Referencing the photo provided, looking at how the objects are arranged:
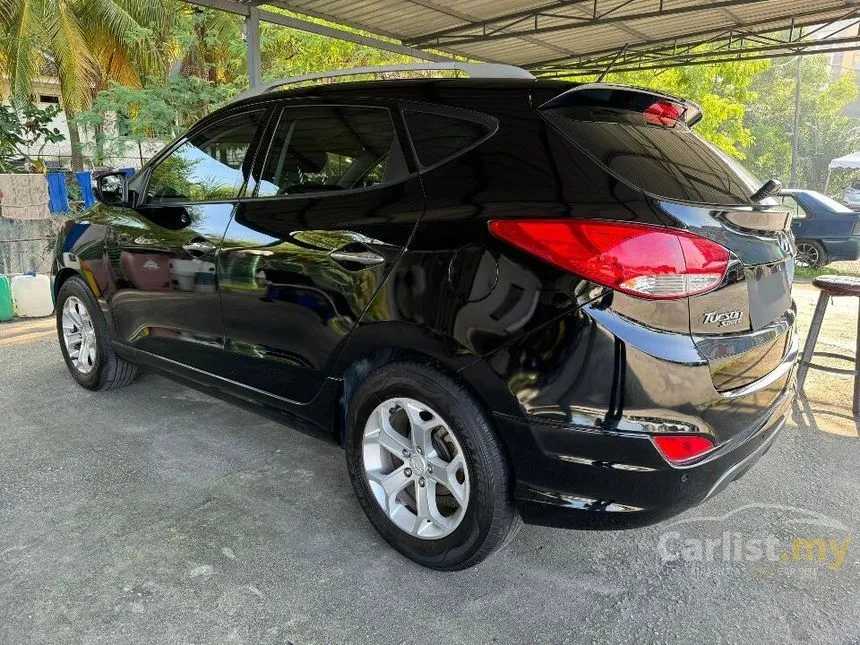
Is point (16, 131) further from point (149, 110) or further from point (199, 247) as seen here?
point (199, 247)

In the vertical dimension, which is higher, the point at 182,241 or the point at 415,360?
the point at 182,241

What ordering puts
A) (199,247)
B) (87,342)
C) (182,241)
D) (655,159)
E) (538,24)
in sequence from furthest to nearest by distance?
(538,24)
(87,342)
(182,241)
(199,247)
(655,159)

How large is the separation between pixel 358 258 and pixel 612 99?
106cm

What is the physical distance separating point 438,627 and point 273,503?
41.8 inches

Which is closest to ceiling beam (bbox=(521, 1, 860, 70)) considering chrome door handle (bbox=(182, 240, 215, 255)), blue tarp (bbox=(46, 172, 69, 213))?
blue tarp (bbox=(46, 172, 69, 213))

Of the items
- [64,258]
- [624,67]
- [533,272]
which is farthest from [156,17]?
[533,272]

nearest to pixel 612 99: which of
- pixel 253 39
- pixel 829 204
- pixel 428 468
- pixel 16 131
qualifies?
pixel 428 468

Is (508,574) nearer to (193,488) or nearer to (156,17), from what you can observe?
(193,488)

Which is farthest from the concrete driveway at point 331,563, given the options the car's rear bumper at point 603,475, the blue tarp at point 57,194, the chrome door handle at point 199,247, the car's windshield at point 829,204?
the car's windshield at point 829,204

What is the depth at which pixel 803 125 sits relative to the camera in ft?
144

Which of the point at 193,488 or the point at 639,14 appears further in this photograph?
the point at 639,14

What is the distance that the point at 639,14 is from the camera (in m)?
8.69

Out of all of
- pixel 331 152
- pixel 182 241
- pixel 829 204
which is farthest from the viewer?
pixel 829 204

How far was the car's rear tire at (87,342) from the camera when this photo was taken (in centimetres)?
402
